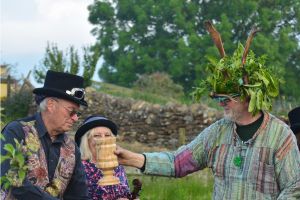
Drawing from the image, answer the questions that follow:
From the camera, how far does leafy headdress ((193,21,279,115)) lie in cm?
509

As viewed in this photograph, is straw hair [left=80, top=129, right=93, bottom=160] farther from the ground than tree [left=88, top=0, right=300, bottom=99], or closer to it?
closer to it

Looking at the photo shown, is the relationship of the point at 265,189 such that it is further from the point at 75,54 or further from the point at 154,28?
the point at 154,28

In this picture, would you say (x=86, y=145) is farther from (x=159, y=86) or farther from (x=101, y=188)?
(x=159, y=86)

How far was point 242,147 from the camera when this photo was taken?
5113mm

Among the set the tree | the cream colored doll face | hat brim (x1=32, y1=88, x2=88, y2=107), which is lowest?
the cream colored doll face

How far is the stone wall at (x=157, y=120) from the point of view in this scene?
70.4 feet

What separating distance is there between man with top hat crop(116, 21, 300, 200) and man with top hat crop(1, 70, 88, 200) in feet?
1.17

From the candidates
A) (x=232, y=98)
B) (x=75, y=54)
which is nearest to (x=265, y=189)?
(x=232, y=98)

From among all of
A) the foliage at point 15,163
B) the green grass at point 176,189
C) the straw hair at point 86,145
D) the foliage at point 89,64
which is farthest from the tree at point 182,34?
the foliage at point 15,163

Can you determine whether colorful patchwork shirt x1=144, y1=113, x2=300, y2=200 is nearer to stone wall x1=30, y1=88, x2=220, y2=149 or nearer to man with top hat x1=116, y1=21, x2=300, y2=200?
man with top hat x1=116, y1=21, x2=300, y2=200

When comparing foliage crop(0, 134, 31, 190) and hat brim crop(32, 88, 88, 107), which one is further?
hat brim crop(32, 88, 88, 107)

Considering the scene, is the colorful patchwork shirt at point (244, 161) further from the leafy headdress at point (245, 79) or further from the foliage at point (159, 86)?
the foliage at point (159, 86)

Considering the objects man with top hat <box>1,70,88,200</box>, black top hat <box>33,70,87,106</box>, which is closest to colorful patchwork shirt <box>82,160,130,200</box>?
man with top hat <box>1,70,88,200</box>

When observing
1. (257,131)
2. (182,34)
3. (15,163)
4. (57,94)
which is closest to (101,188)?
(57,94)
